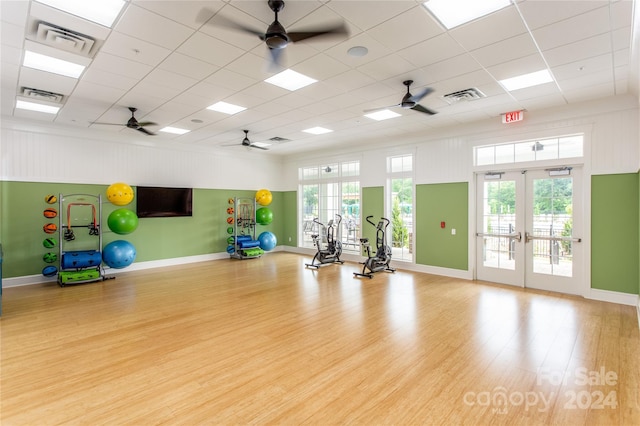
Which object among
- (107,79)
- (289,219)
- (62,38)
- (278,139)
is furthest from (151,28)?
(289,219)

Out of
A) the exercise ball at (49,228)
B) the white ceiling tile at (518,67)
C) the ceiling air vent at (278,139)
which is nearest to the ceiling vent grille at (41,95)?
the exercise ball at (49,228)

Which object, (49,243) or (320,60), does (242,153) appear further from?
(320,60)

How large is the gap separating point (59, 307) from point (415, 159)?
24.9 feet

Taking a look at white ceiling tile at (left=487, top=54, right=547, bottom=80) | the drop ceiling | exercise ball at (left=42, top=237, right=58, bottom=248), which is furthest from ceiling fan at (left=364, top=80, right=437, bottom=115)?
exercise ball at (left=42, top=237, right=58, bottom=248)

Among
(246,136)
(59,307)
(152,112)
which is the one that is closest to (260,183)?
(246,136)

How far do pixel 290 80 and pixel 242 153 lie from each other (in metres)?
6.02

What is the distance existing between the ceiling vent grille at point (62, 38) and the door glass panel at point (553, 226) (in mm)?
7304

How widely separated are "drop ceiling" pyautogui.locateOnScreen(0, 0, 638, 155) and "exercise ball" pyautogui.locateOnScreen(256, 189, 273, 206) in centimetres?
383

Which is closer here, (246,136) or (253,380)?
Result: (253,380)

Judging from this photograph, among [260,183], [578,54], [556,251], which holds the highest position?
[578,54]

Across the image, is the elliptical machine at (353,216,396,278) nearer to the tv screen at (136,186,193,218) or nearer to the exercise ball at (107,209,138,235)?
the tv screen at (136,186,193,218)

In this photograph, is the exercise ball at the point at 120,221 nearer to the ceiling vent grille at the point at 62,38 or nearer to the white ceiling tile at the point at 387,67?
the ceiling vent grille at the point at 62,38

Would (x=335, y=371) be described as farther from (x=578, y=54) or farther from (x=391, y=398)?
(x=578, y=54)

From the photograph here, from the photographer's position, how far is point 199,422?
2.38m
